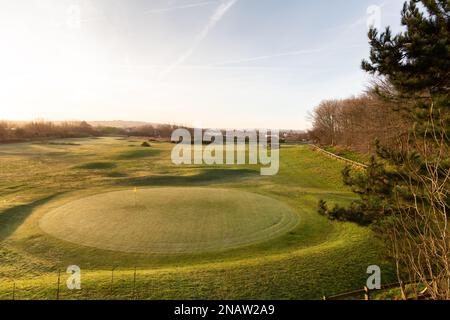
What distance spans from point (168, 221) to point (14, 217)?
275 inches

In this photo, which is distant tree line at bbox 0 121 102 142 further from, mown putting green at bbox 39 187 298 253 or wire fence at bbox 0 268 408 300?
wire fence at bbox 0 268 408 300

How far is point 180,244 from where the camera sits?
9.49 meters

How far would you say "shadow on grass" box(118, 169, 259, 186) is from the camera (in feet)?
70.6

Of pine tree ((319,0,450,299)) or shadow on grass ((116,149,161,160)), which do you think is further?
shadow on grass ((116,149,161,160))

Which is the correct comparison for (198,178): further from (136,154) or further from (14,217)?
(136,154)

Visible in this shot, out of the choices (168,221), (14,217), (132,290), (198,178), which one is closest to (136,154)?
(198,178)

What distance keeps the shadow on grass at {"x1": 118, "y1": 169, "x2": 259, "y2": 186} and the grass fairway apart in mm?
3737

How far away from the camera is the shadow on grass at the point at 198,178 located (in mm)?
21516

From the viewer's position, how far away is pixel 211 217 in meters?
12.1

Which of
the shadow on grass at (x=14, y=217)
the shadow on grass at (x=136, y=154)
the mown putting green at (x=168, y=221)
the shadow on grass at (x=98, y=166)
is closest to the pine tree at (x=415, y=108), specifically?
the mown putting green at (x=168, y=221)

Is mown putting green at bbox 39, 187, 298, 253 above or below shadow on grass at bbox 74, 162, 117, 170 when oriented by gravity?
below

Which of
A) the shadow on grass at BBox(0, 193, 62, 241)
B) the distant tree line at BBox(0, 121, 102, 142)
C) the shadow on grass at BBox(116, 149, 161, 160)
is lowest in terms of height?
the shadow on grass at BBox(0, 193, 62, 241)

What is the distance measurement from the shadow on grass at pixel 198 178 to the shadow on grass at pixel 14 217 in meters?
6.68

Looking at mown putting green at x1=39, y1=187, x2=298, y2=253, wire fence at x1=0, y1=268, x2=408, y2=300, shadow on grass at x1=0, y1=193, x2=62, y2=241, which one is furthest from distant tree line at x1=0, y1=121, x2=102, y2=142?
wire fence at x1=0, y1=268, x2=408, y2=300
